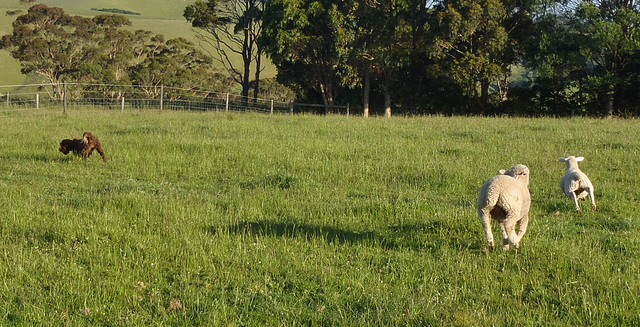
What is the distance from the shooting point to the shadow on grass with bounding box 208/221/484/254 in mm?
6961

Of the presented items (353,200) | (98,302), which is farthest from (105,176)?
(98,302)

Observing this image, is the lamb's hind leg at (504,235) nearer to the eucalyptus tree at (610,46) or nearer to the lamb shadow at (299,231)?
the lamb shadow at (299,231)

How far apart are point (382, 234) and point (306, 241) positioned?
1.04m

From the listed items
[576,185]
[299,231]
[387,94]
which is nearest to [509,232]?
[299,231]

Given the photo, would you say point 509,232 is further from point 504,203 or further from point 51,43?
point 51,43

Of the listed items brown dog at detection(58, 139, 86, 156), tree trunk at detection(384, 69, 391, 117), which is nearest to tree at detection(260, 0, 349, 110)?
tree trunk at detection(384, 69, 391, 117)

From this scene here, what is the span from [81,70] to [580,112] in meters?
39.2

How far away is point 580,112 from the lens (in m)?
32.3

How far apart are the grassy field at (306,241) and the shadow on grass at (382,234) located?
32 millimetres

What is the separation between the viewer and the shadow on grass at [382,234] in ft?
22.8

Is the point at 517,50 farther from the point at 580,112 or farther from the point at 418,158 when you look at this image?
the point at 418,158

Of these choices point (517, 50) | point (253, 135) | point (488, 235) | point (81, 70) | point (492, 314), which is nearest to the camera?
point (492, 314)

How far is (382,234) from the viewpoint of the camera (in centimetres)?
748

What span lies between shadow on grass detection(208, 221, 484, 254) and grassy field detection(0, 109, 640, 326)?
0.03 meters
